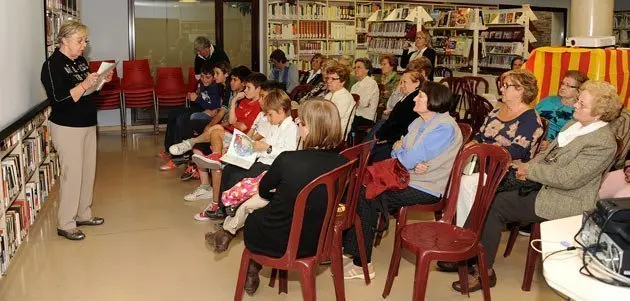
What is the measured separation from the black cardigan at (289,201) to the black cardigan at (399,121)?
2.17 meters

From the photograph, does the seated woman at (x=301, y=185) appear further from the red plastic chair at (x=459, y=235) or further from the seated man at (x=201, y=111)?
the seated man at (x=201, y=111)

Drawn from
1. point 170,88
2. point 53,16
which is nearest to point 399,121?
point 53,16

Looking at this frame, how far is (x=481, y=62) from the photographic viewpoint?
1167cm

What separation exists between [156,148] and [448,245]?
6230mm

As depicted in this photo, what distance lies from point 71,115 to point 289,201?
2392 millimetres

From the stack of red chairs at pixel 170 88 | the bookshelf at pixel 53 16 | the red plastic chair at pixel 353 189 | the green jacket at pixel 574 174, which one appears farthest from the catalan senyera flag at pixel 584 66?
the stack of red chairs at pixel 170 88

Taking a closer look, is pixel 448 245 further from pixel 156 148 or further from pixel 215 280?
pixel 156 148

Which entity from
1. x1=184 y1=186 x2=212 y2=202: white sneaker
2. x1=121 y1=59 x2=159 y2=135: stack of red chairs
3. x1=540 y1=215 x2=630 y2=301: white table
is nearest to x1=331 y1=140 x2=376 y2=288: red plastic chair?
x1=540 y1=215 x2=630 y2=301: white table

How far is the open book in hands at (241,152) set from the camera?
14.1ft

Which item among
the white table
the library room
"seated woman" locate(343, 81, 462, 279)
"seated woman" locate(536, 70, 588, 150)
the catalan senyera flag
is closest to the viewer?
the white table

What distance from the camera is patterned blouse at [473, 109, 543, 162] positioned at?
4.11 metres

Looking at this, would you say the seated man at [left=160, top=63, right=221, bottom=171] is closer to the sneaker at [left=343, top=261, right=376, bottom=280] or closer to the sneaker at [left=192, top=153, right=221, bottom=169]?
the sneaker at [left=192, top=153, right=221, bottom=169]

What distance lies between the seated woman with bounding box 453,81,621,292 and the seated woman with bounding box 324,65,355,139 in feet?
6.96

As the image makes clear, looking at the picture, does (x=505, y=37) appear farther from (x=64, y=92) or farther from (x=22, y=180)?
(x=22, y=180)
